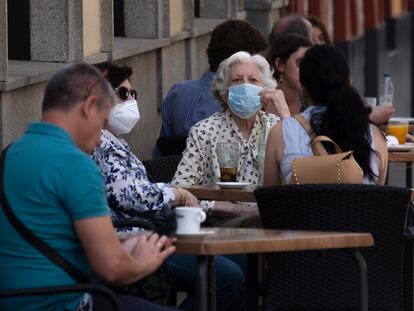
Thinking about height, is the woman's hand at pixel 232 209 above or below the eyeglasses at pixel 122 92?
below

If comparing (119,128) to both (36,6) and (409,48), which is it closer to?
(36,6)

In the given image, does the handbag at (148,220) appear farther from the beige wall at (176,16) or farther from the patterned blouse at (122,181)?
the beige wall at (176,16)

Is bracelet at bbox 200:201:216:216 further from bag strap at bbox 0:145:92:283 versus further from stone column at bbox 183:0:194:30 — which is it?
stone column at bbox 183:0:194:30

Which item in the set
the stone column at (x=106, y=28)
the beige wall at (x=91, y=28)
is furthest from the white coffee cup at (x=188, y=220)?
the stone column at (x=106, y=28)

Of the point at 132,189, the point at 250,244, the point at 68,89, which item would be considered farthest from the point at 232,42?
the point at 68,89

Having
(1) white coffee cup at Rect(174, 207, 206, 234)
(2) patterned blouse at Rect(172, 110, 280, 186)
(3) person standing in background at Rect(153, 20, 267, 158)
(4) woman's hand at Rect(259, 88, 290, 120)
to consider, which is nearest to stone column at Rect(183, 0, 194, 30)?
(3) person standing in background at Rect(153, 20, 267, 158)

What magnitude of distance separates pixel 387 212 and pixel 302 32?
5.77 m

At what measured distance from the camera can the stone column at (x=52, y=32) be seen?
922 centimetres

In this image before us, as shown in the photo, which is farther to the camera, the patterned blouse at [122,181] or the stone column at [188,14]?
the stone column at [188,14]

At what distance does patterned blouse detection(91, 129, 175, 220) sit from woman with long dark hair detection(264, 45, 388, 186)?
A: 557 millimetres

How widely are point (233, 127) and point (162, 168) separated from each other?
42 cm

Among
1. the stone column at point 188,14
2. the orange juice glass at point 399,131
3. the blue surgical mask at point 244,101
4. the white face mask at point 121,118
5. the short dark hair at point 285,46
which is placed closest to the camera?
the white face mask at point 121,118

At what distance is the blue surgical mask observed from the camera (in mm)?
7770

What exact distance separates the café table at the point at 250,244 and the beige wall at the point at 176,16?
6778 mm
